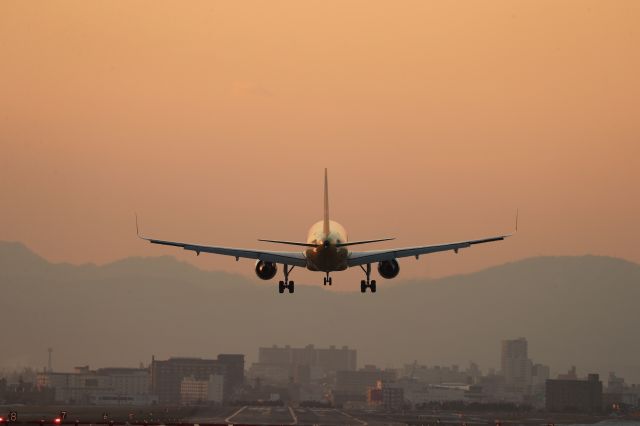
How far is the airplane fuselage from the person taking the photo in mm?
105438

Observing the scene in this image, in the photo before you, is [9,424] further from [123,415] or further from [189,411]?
[189,411]

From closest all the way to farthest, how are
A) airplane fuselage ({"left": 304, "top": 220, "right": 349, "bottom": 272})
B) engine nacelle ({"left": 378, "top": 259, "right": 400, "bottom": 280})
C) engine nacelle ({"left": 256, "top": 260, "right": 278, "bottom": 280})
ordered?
airplane fuselage ({"left": 304, "top": 220, "right": 349, "bottom": 272})
engine nacelle ({"left": 378, "top": 259, "right": 400, "bottom": 280})
engine nacelle ({"left": 256, "top": 260, "right": 278, "bottom": 280})

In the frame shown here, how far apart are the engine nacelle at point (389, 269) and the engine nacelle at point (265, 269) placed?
9.59 m

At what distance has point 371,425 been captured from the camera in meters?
157

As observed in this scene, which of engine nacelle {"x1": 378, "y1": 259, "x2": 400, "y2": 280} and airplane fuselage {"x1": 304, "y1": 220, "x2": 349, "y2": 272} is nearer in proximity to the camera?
airplane fuselage {"x1": 304, "y1": 220, "x2": 349, "y2": 272}

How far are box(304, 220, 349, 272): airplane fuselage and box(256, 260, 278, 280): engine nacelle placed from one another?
552 centimetres

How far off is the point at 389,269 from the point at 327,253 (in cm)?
966

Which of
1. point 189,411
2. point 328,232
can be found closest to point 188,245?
point 328,232

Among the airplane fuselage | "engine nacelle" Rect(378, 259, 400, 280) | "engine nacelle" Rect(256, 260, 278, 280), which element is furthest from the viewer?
"engine nacelle" Rect(256, 260, 278, 280)

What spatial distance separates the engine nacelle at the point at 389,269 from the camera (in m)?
113

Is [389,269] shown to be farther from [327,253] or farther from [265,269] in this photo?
[265,269]

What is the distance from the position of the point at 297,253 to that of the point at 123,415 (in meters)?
74.5

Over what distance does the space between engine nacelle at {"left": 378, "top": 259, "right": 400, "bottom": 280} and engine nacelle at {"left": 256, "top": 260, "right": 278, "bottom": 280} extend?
9586 mm

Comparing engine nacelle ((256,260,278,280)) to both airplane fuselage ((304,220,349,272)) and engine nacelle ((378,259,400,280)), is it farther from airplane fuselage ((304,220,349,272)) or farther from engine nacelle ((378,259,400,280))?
engine nacelle ((378,259,400,280))
